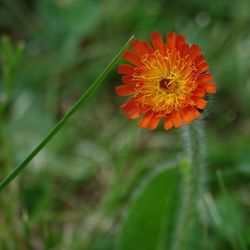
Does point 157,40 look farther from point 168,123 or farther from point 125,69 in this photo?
point 168,123

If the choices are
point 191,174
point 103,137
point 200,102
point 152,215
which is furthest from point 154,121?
point 103,137

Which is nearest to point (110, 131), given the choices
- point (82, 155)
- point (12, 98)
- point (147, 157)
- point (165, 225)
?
point (82, 155)

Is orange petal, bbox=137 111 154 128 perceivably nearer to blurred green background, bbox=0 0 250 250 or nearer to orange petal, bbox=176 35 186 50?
orange petal, bbox=176 35 186 50

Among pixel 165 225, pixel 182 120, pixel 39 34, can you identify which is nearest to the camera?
pixel 182 120

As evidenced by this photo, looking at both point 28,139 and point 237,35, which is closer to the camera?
point 28,139

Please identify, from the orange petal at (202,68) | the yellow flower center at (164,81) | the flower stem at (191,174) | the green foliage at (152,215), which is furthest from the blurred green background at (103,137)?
the orange petal at (202,68)

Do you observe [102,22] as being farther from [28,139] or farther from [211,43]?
[28,139]
